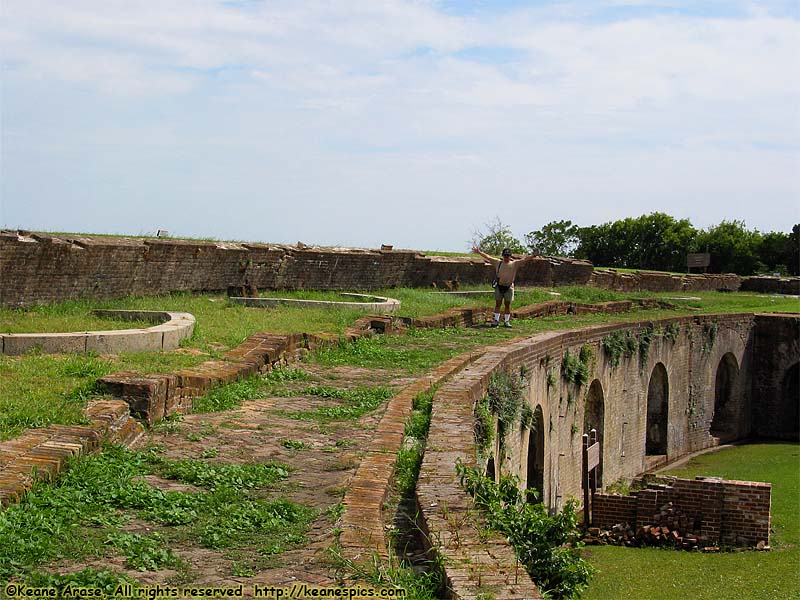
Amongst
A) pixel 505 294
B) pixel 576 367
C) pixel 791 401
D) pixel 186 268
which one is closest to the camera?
pixel 576 367

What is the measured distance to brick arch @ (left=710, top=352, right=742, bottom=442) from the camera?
26.0m

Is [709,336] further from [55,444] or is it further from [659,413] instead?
[55,444]

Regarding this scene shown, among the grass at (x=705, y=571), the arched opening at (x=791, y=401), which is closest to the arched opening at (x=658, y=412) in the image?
the grass at (x=705, y=571)

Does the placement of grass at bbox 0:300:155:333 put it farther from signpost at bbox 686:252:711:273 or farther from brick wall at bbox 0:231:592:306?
signpost at bbox 686:252:711:273

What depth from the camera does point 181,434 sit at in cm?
714

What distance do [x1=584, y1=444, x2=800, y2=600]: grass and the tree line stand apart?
3796 cm

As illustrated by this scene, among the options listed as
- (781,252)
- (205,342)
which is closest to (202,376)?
(205,342)

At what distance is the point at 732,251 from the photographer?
56156mm

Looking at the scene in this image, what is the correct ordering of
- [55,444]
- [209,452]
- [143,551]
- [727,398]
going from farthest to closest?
[727,398] → [209,452] → [55,444] → [143,551]

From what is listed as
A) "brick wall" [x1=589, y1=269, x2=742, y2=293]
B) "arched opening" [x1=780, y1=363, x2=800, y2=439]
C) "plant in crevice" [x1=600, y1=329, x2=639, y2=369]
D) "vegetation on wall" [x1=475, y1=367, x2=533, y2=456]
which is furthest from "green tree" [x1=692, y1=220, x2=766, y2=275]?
"vegetation on wall" [x1=475, y1=367, x2=533, y2=456]

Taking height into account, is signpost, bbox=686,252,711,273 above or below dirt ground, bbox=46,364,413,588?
above

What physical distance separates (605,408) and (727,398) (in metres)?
9.34

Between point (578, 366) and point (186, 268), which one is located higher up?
point (186, 268)

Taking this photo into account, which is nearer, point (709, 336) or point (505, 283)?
point (505, 283)
